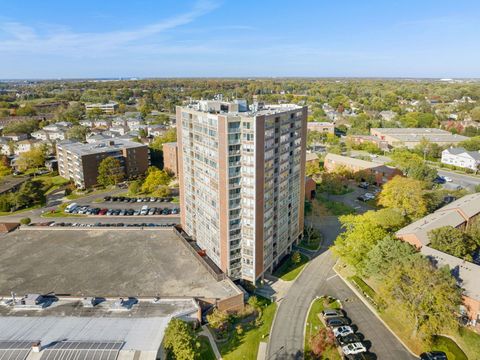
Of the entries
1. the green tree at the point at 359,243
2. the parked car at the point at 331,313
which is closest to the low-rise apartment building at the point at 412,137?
the green tree at the point at 359,243

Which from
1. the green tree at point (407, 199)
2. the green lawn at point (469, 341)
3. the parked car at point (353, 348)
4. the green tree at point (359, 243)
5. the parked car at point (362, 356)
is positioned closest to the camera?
the parked car at point (362, 356)

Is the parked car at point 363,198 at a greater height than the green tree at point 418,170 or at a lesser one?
lesser

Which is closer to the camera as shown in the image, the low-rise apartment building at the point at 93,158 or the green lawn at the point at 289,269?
the green lawn at the point at 289,269


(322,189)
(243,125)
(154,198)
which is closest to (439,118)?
(322,189)

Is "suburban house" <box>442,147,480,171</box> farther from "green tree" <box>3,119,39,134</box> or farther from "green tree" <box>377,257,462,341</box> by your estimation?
"green tree" <box>3,119,39,134</box>

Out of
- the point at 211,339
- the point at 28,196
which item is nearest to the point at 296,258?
the point at 211,339

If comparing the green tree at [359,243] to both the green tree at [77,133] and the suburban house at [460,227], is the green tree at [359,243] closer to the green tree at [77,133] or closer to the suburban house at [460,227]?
the suburban house at [460,227]
